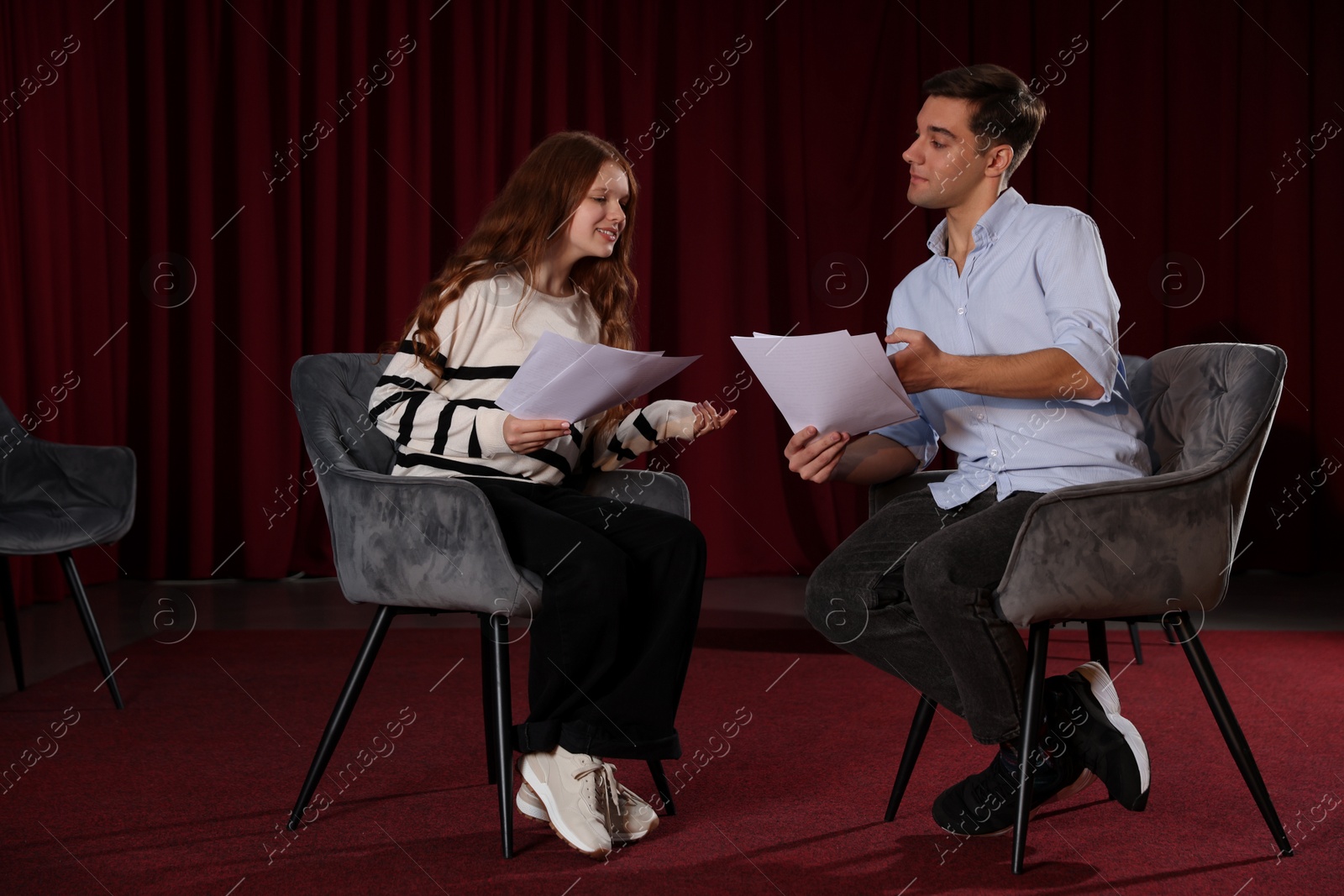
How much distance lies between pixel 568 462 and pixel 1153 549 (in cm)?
95

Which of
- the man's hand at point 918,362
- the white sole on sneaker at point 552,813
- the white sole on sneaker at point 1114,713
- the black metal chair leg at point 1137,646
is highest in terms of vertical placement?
the man's hand at point 918,362

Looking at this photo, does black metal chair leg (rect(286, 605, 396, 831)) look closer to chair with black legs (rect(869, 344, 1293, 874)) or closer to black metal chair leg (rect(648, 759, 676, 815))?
black metal chair leg (rect(648, 759, 676, 815))

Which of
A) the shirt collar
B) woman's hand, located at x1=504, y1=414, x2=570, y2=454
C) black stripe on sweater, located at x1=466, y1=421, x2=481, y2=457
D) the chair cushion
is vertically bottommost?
the chair cushion

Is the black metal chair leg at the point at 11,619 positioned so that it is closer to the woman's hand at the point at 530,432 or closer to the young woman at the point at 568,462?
the young woman at the point at 568,462

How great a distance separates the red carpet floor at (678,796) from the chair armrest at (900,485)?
482mm

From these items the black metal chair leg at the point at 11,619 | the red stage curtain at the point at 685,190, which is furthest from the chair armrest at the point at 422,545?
the red stage curtain at the point at 685,190

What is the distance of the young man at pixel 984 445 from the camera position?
5.34ft

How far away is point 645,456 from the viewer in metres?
4.38

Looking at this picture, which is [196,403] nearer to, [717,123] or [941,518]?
[717,123]

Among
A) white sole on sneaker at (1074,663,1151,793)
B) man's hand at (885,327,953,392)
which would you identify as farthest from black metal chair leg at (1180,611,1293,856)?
man's hand at (885,327,953,392)

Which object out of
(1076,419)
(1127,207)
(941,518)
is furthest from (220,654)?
(1127,207)

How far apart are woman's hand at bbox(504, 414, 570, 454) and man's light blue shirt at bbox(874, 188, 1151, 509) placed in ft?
2.06

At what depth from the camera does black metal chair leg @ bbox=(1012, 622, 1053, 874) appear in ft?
5.19

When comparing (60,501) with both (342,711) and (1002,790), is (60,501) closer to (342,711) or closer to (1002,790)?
(342,711)
